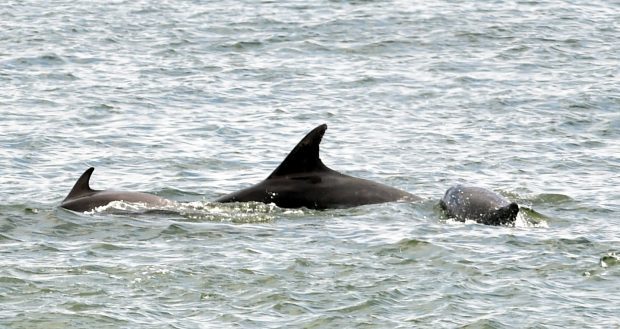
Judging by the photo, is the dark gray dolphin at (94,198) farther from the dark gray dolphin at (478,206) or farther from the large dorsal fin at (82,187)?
the dark gray dolphin at (478,206)

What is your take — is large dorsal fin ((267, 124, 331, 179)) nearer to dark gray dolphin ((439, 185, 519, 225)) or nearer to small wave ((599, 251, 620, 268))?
dark gray dolphin ((439, 185, 519, 225))

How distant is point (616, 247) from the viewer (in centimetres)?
1591

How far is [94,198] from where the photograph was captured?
17.6 metres

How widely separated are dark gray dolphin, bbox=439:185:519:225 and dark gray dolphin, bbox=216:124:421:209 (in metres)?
0.80

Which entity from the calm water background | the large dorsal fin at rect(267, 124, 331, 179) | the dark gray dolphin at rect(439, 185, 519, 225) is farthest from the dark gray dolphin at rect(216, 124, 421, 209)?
the dark gray dolphin at rect(439, 185, 519, 225)

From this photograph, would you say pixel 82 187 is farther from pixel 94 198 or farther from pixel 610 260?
pixel 610 260

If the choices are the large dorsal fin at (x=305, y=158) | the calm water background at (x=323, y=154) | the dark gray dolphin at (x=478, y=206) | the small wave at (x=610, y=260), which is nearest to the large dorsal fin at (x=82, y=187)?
the calm water background at (x=323, y=154)

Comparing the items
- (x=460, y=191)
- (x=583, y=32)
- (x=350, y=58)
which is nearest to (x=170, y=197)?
(x=460, y=191)

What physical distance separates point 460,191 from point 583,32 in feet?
56.4

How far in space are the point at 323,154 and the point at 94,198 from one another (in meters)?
5.79

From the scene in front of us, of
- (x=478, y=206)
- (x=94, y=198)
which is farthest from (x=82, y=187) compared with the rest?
(x=478, y=206)

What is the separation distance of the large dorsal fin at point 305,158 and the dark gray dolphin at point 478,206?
5.37 ft

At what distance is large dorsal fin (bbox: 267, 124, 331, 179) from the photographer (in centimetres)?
1741

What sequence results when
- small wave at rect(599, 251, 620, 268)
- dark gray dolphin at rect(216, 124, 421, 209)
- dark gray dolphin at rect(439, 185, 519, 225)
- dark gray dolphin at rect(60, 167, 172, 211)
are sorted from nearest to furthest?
small wave at rect(599, 251, 620, 268) < dark gray dolphin at rect(439, 185, 519, 225) < dark gray dolphin at rect(60, 167, 172, 211) < dark gray dolphin at rect(216, 124, 421, 209)
